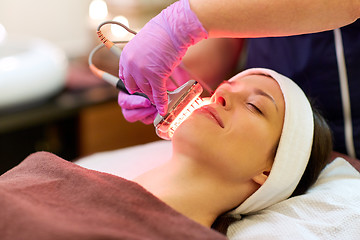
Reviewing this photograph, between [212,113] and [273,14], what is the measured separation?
0.33 meters

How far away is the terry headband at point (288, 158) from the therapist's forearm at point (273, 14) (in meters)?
0.28

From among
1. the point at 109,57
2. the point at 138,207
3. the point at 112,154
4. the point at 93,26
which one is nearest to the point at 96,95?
the point at 109,57

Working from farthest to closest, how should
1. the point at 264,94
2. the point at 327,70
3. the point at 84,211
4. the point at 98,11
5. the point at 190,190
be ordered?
1. the point at 98,11
2. the point at 327,70
3. the point at 264,94
4. the point at 190,190
5. the point at 84,211

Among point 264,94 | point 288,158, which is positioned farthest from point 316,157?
point 264,94

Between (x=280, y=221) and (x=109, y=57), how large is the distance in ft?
5.31

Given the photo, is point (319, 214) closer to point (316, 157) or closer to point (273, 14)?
point (316, 157)

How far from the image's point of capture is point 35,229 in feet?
3.21

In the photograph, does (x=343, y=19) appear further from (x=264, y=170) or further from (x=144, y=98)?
(x=144, y=98)

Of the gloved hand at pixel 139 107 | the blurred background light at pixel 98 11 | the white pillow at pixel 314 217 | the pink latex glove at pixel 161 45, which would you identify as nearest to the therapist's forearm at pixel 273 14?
the pink latex glove at pixel 161 45

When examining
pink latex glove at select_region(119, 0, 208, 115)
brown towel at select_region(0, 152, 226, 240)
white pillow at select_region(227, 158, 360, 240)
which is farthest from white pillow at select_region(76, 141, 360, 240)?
pink latex glove at select_region(119, 0, 208, 115)

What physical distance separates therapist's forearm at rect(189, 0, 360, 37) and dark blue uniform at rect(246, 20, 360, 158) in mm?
381

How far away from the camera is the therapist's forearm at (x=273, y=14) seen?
1.10 m

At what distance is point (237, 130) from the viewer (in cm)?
128

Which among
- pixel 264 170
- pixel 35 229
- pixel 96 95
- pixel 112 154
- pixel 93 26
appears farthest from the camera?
pixel 93 26
